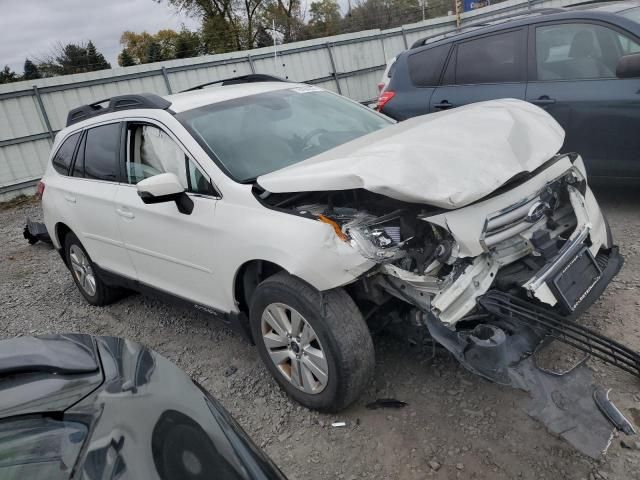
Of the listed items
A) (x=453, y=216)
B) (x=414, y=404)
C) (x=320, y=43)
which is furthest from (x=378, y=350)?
(x=320, y=43)

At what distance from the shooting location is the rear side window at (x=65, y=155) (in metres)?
4.56

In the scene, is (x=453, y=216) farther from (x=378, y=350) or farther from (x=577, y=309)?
(x=378, y=350)

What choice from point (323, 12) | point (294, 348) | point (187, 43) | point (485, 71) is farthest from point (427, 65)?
point (323, 12)

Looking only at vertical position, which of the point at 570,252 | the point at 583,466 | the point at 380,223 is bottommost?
the point at 583,466

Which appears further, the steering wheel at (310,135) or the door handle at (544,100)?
the door handle at (544,100)

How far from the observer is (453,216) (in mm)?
2438

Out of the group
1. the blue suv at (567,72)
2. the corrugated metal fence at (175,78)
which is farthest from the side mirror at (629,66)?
the corrugated metal fence at (175,78)

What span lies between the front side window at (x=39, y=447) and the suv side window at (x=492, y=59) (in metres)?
4.75

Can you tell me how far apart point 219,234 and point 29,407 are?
1.54 metres

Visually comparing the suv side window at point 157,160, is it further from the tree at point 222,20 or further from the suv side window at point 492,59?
the tree at point 222,20

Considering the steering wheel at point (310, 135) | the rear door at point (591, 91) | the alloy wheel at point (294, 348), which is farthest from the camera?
the rear door at point (591, 91)

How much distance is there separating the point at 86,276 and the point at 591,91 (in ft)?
15.6

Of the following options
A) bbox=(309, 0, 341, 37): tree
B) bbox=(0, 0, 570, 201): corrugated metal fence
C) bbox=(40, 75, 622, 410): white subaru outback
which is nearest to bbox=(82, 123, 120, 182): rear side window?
bbox=(40, 75, 622, 410): white subaru outback

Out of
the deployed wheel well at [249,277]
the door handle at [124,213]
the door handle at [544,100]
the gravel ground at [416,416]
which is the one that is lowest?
the gravel ground at [416,416]
